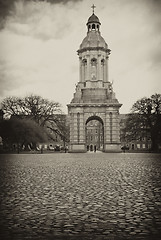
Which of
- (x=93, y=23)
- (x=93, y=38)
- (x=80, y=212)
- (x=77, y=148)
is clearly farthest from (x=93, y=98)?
(x=80, y=212)

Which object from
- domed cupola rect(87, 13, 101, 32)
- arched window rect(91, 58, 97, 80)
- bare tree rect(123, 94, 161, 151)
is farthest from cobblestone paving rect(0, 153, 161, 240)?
domed cupola rect(87, 13, 101, 32)

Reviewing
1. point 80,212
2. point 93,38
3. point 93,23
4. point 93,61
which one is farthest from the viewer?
point 93,23

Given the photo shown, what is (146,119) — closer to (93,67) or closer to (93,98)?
(93,98)

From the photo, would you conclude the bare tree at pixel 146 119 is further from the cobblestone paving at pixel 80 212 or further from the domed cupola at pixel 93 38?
the cobblestone paving at pixel 80 212

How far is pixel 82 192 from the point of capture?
886 centimetres

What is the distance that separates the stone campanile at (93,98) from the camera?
5559 centimetres

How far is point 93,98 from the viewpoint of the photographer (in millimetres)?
58156

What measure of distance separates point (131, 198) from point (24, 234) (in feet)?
12.4

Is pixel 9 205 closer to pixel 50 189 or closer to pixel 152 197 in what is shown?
pixel 50 189

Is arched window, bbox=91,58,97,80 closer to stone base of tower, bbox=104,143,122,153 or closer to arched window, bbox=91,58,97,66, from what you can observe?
arched window, bbox=91,58,97,66

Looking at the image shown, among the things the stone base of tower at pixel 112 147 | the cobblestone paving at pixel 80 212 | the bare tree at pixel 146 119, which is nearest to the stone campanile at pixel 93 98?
the stone base of tower at pixel 112 147

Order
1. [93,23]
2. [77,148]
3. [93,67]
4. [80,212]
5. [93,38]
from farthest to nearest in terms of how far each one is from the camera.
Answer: [93,23] < [93,38] < [93,67] < [77,148] < [80,212]

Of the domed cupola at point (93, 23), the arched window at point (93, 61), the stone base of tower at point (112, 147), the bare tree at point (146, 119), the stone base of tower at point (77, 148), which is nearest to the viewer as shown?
the stone base of tower at point (112, 147)

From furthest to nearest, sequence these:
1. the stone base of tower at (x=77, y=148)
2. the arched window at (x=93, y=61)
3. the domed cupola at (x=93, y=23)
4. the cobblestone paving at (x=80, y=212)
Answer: the domed cupola at (x=93, y=23)
the arched window at (x=93, y=61)
the stone base of tower at (x=77, y=148)
the cobblestone paving at (x=80, y=212)
